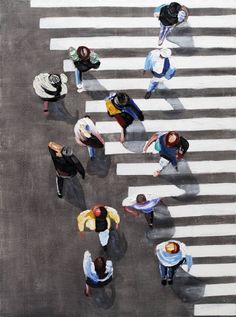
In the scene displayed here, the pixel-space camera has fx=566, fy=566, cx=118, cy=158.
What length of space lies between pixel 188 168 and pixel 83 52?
4514mm

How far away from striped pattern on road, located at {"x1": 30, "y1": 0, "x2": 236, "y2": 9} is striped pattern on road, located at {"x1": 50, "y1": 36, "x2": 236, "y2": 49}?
0.97 meters

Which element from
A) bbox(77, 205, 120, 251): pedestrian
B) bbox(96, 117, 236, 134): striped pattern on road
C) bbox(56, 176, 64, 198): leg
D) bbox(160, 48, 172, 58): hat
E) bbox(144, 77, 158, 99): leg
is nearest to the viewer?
bbox(77, 205, 120, 251): pedestrian

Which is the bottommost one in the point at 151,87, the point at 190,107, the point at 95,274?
the point at 95,274

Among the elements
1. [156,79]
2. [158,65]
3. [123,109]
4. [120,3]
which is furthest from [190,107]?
[120,3]

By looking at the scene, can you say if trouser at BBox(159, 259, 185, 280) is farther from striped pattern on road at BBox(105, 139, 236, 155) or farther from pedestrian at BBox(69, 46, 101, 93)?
pedestrian at BBox(69, 46, 101, 93)

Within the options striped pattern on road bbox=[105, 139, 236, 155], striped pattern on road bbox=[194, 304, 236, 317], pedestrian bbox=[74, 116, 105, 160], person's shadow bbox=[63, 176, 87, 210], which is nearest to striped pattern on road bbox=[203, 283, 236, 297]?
striped pattern on road bbox=[194, 304, 236, 317]

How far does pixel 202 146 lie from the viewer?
16609 mm

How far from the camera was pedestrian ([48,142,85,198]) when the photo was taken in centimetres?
1485

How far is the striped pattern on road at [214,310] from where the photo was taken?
53.4ft

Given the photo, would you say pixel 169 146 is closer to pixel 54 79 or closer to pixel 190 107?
pixel 190 107

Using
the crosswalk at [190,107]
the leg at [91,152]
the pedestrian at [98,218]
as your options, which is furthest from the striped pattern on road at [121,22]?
the pedestrian at [98,218]

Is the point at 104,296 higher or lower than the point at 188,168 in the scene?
lower

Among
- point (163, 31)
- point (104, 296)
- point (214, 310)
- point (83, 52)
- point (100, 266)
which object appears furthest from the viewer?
point (163, 31)

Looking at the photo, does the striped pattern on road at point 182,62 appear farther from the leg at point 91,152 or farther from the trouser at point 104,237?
the trouser at point 104,237
